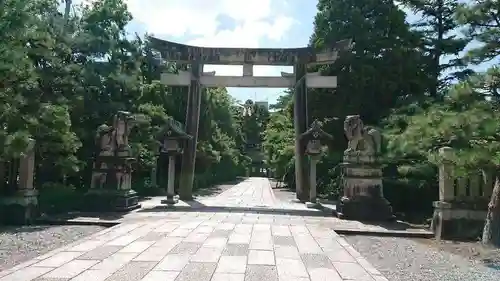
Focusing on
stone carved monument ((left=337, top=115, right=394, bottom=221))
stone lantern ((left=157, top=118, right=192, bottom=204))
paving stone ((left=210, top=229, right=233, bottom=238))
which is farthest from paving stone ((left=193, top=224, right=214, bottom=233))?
stone lantern ((left=157, top=118, right=192, bottom=204))

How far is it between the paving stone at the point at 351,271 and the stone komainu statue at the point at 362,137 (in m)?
5.65

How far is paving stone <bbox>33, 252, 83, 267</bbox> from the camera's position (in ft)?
18.3

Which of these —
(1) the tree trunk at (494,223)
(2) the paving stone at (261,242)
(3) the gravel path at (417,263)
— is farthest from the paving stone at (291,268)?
(1) the tree trunk at (494,223)

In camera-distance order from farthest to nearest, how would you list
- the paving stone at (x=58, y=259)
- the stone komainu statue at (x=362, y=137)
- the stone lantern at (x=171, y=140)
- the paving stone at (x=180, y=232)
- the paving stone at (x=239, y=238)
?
the stone lantern at (x=171, y=140) < the stone komainu statue at (x=362, y=137) < the paving stone at (x=180, y=232) < the paving stone at (x=239, y=238) < the paving stone at (x=58, y=259)

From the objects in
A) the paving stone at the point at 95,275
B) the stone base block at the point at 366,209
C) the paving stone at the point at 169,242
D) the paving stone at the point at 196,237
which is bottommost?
the paving stone at the point at 169,242

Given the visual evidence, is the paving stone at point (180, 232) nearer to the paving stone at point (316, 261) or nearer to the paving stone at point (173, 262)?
the paving stone at point (173, 262)

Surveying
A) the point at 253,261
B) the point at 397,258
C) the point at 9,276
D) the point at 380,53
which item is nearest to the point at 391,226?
the point at 397,258

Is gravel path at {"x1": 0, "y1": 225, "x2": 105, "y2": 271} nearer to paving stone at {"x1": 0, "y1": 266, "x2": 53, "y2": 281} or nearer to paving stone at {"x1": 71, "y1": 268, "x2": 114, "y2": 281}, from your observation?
paving stone at {"x1": 0, "y1": 266, "x2": 53, "y2": 281}

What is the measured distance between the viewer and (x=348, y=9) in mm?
18125

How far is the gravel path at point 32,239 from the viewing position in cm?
626

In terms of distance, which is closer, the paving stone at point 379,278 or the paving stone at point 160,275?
the paving stone at point 160,275

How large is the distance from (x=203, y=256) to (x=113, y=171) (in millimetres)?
6592

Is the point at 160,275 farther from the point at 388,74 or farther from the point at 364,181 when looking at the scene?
the point at 388,74

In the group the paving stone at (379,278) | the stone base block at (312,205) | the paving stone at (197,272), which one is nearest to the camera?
the paving stone at (197,272)
